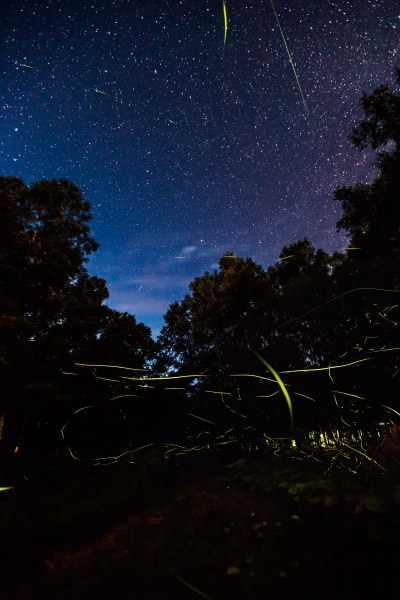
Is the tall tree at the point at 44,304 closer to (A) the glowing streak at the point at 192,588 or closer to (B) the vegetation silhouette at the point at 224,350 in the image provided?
(B) the vegetation silhouette at the point at 224,350

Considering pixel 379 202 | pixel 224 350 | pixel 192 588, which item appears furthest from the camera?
pixel 224 350

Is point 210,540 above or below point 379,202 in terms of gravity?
below

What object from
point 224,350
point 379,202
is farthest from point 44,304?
point 379,202

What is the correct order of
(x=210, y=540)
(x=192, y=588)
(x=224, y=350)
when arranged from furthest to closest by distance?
(x=224, y=350)
(x=210, y=540)
(x=192, y=588)

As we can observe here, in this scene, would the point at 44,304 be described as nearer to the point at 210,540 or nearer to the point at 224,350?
the point at 224,350

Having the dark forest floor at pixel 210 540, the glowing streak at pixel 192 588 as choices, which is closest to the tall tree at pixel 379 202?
the dark forest floor at pixel 210 540

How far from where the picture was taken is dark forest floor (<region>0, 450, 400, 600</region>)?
303 centimetres

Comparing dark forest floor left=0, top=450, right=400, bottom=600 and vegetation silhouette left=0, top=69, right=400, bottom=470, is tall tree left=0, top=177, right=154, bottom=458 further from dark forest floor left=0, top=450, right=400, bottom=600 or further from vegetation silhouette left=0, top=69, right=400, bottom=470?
dark forest floor left=0, top=450, right=400, bottom=600

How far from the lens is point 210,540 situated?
421 centimetres

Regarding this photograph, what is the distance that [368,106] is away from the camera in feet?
31.5

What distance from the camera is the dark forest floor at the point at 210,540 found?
9.93 feet

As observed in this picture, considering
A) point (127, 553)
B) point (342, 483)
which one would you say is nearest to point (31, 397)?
point (127, 553)

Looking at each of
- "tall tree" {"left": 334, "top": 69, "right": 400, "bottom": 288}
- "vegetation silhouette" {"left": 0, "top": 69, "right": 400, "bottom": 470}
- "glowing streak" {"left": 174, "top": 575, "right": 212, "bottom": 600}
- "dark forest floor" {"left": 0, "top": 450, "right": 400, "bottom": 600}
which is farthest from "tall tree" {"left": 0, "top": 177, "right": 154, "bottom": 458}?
"tall tree" {"left": 334, "top": 69, "right": 400, "bottom": 288}

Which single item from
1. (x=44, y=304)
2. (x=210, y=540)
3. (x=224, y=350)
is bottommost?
(x=210, y=540)
